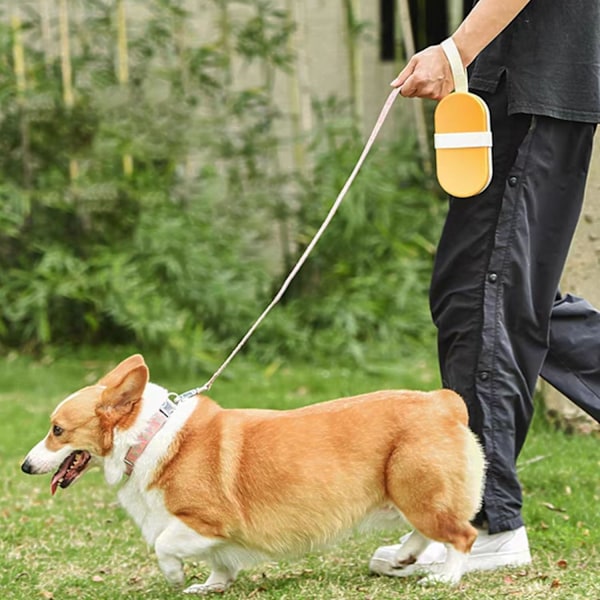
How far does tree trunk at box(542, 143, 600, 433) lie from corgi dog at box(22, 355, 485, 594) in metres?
2.07

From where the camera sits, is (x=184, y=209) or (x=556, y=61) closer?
(x=556, y=61)

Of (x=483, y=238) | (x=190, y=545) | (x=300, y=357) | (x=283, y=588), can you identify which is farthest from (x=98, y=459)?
(x=300, y=357)

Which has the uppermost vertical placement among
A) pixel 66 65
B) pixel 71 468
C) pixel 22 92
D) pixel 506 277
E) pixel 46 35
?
pixel 46 35

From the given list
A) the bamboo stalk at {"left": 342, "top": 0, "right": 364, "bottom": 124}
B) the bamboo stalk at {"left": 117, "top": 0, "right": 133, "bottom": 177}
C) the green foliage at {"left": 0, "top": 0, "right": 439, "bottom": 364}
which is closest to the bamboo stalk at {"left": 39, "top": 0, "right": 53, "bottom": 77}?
the green foliage at {"left": 0, "top": 0, "right": 439, "bottom": 364}

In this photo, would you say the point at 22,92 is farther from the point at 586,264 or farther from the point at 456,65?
the point at 456,65

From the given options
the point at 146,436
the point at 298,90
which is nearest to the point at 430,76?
the point at 146,436

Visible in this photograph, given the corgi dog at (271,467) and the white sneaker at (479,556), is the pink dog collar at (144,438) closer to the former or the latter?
the corgi dog at (271,467)

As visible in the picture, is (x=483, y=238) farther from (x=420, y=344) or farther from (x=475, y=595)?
(x=420, y=344)

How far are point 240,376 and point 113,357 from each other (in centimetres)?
113

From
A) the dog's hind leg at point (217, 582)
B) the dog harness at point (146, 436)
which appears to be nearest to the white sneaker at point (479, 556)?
the dog's hind leg at point (217, 582)

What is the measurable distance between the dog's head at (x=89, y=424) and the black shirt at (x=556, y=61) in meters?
1.39

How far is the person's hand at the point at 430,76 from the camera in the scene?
3529mm

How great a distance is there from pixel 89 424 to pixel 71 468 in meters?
0.17

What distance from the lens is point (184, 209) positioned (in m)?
8.41
